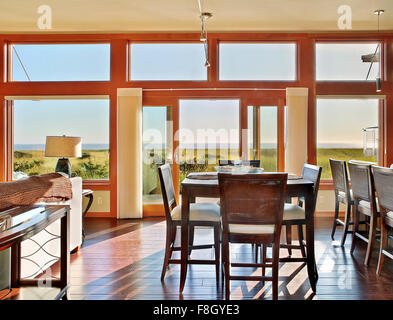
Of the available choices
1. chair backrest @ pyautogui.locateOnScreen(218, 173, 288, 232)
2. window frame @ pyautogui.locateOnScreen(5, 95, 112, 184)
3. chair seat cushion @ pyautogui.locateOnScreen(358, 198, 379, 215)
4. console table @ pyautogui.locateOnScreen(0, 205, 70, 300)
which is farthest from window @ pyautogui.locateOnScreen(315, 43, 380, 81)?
console table @ pyautogui.locateOnScreen(0, 205, 70, 300)

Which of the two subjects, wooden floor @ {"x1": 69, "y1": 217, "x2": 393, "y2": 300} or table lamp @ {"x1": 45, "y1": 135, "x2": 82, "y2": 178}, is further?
table lamp @ {"x1": 45, "y1": 135, "x2": 82, "y2": 178}

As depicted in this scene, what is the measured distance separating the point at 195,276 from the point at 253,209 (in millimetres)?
938

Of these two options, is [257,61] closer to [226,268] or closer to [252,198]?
[252,198]

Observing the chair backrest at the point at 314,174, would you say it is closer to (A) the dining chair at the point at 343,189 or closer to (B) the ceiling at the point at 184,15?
(A) the dining chair at the point at 343,189

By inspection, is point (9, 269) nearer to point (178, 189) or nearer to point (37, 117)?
point (178, 189)

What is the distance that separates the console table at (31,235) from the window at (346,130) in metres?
4.32

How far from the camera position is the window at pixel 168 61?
479cm

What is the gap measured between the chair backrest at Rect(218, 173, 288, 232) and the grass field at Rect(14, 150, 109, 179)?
3.41 meters

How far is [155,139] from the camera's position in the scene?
4.84 metres

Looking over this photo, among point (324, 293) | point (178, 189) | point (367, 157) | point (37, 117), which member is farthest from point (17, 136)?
point (367, 157)

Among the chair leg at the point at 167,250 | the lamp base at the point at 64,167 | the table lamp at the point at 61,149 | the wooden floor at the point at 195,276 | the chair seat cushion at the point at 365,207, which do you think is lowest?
the wooden floor at the point at 195,276

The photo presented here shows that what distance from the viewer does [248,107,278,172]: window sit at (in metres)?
4.79

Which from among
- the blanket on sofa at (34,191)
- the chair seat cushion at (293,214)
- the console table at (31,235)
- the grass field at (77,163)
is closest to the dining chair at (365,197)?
the chair seat cushion at (293,214)

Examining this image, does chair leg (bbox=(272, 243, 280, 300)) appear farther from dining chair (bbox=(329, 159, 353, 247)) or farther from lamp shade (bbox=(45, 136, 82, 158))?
lamp shade (bbox=(45, 136, 82, 158))
